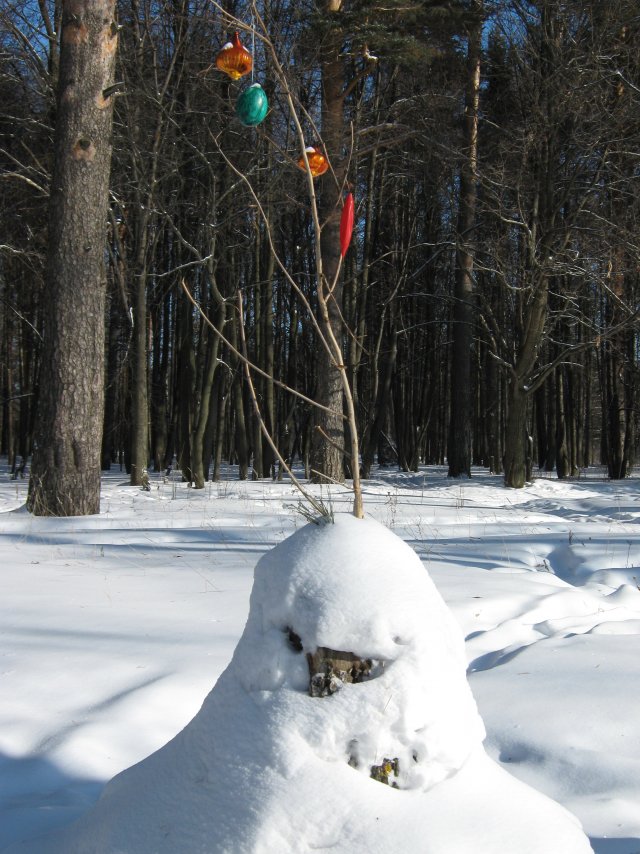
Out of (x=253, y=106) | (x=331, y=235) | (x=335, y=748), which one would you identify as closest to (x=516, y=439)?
(x=331, y=235)

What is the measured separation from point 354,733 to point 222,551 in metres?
3.79

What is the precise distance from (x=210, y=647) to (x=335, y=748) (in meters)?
1.58

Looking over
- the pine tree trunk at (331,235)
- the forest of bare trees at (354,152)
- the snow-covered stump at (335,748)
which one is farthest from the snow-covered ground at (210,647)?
the pine tree trunk at (331,235)

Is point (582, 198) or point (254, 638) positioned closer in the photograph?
point (254, 638)

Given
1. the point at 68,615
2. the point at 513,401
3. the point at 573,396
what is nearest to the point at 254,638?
the point at 68,615

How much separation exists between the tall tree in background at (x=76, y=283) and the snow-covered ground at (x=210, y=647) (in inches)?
19.0

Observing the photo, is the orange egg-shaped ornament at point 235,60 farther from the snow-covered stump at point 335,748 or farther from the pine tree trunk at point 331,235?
the snow-covered stump at point 335,748

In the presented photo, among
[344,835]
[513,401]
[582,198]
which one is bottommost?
[344,835]

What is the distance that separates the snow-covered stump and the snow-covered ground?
7cm

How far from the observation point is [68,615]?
10.3 feet

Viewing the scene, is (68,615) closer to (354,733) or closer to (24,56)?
(354,733)

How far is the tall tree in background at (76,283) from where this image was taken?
6352 mm

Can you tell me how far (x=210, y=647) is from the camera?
274cm

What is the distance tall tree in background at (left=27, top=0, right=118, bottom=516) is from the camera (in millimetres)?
6352
